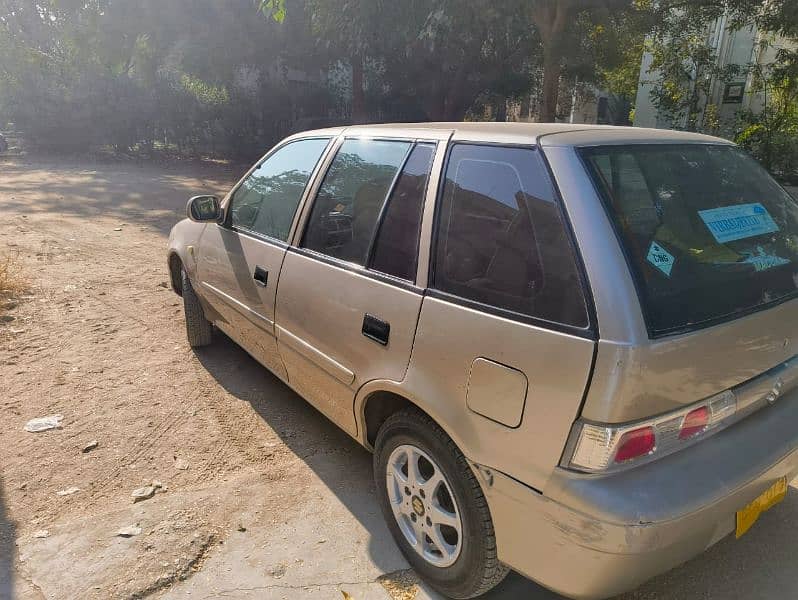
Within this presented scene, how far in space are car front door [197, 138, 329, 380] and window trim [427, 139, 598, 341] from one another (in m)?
1.13

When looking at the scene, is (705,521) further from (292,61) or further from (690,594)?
(292,61)

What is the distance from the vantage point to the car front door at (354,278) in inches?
91.8

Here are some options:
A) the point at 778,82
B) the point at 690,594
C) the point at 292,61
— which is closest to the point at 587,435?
the point at 690,594

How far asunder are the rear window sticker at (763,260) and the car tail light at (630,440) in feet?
1.98

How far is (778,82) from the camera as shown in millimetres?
11258

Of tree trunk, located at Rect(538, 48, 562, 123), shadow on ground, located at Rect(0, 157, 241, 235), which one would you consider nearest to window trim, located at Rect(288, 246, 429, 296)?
shadow on ground, located at Rect(0, 157, 241, 235)

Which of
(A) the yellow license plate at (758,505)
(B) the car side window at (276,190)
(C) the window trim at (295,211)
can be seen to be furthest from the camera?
(B) the car side window at (276,190)

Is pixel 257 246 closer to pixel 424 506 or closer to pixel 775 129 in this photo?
pixel 424 506

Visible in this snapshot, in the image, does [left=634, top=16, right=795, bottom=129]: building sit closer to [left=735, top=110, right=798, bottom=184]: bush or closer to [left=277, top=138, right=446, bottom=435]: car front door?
[left=735, top=110, right=798, bottom=184]: bush

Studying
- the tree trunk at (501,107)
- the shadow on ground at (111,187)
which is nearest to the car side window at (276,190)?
the shadow on ground at (111,187)

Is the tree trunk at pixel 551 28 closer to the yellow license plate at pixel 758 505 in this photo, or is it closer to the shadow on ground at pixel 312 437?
the shadow on ground at pixel 312 437

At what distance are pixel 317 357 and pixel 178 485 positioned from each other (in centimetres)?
103

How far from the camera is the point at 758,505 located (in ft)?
6.61

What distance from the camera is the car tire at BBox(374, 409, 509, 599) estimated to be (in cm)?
202
